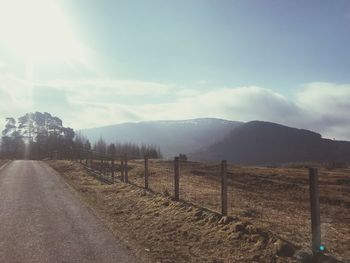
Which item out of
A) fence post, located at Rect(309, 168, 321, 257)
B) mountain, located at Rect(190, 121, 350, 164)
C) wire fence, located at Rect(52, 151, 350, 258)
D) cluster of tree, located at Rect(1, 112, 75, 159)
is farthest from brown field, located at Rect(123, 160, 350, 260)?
mountain, located at Rect(190, 121, 350, 164)

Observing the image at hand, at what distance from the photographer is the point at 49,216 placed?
40.8 ft

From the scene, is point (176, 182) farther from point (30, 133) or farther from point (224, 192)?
point (30, 133)

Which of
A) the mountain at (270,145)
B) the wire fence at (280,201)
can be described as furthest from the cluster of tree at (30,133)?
the wire fence at (280,201)

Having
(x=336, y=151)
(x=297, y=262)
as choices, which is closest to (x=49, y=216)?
(x=297, y=262)

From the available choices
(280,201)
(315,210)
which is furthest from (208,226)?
(280,201)

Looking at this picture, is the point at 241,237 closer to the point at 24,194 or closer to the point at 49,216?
the point at 49,216

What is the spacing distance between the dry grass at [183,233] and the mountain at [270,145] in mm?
136034

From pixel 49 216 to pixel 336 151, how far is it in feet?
464

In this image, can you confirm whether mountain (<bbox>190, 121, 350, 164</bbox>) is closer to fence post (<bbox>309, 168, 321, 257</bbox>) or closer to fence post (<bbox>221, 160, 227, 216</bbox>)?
fence post (<bbox>221, 160, 227, 216</bbox>)

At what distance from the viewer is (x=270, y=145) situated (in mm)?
178125

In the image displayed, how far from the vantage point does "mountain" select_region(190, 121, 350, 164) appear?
154 m

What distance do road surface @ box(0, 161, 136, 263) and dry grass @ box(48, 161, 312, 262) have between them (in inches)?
17.9

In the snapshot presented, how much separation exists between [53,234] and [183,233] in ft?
9.29

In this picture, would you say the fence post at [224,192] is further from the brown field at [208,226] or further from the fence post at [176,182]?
the fence post at [176,182]
